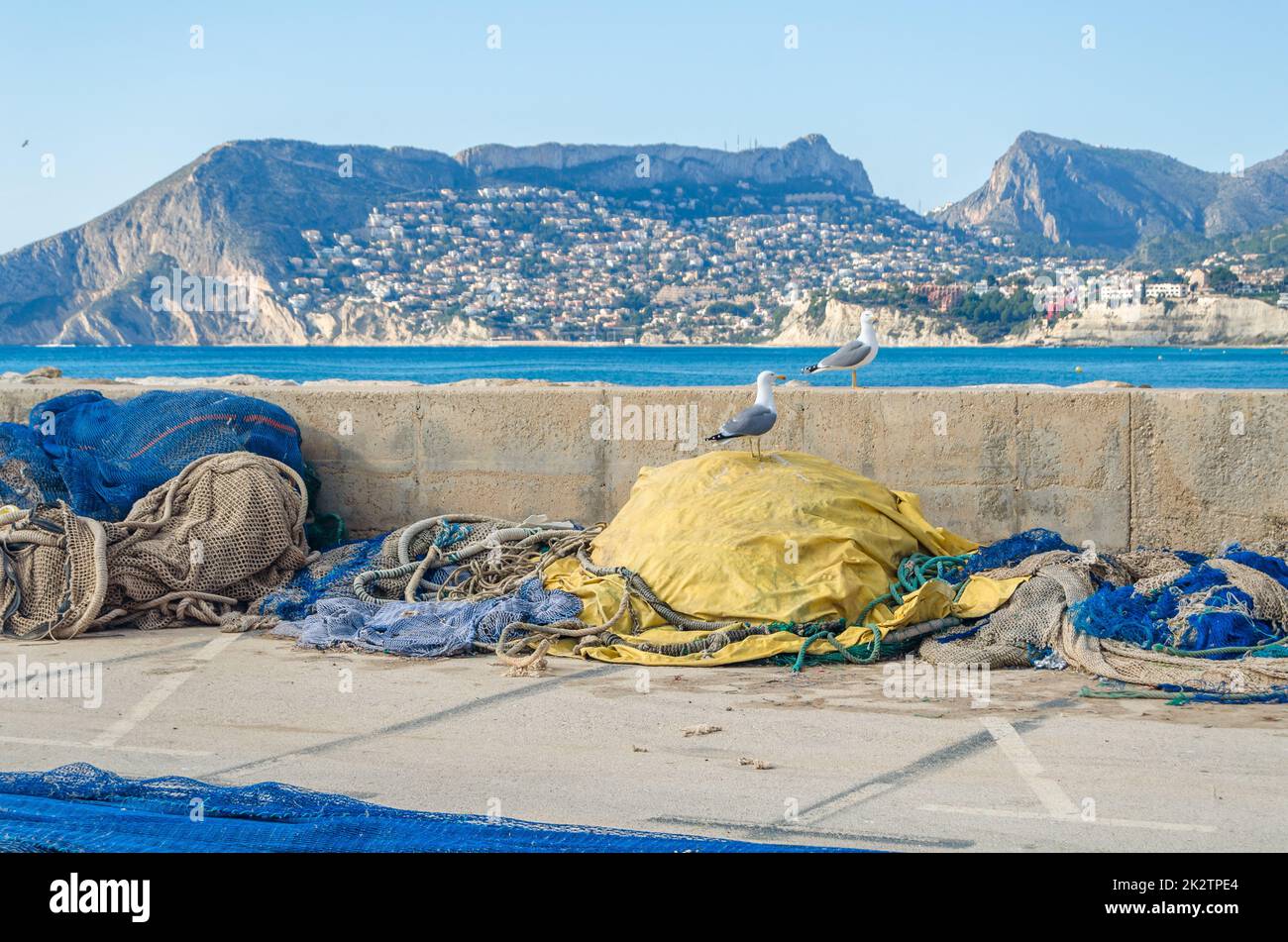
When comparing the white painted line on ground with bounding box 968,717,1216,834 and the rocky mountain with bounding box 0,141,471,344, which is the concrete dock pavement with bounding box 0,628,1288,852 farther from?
the rocky mountain with bounding box 0,141,471,344

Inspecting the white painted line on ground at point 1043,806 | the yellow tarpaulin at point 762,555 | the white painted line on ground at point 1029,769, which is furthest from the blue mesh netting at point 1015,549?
the white painted line on ground at point 1043,806

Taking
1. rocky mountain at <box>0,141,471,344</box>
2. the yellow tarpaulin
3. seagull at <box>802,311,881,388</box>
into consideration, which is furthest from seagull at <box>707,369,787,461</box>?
rocky mountain at <box>0,141,471,344</box>

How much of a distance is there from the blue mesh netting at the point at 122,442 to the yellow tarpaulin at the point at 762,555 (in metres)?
2.13

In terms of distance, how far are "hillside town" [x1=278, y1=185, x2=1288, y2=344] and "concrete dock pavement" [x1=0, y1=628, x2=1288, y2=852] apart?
9549 centimetres

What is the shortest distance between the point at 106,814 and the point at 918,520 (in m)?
4.89

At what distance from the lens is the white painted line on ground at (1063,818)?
395 centimetres

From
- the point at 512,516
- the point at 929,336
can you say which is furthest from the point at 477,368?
the point at 512,516

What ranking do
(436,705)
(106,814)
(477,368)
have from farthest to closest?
(477,368)
(436,705)
(106,814)

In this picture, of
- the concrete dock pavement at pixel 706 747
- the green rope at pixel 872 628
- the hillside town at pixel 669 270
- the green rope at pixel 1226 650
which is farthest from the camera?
the hillside town at pixel 669 270

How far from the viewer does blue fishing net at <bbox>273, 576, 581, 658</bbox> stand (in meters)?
6.58

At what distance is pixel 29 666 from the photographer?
633cm

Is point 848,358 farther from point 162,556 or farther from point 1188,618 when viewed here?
point 162,556

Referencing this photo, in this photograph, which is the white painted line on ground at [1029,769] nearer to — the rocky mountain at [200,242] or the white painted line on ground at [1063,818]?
the white painted line on ground at [1063,818]
